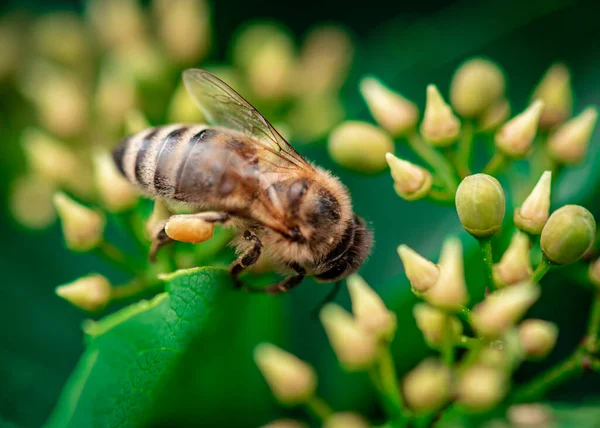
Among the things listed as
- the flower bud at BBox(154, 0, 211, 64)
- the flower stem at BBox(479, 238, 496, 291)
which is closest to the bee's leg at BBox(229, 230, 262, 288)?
the flower stem at BBox(479, 238, 496, 291)

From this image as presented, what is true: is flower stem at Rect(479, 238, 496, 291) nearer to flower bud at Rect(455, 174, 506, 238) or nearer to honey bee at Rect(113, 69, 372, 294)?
flower bud at Rect(455, 174, 506, 238)

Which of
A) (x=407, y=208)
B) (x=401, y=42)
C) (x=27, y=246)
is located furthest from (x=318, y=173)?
(x=27, y=246)

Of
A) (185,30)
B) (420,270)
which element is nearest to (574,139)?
(420,270)

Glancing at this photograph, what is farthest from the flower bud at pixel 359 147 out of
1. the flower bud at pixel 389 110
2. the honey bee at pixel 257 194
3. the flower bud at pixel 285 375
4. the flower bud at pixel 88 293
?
the flower bud at pixel 88 293

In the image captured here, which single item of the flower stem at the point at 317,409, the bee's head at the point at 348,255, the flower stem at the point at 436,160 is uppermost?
the flower stem at the point at 436,160

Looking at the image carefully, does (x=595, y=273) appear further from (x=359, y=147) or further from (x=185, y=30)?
(x=185, y=30)

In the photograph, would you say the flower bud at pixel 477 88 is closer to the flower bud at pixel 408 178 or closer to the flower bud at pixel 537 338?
the flower bud at pixel 408 178
